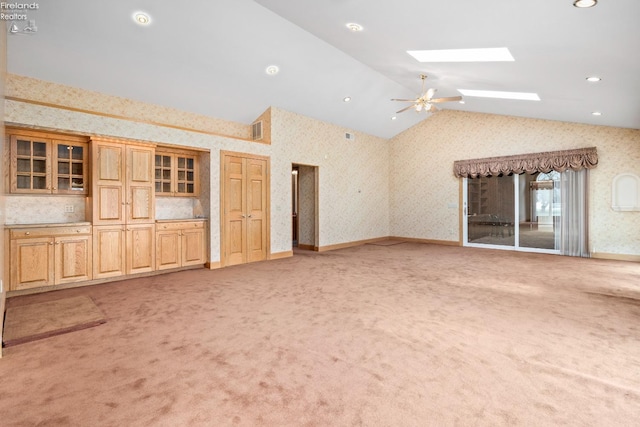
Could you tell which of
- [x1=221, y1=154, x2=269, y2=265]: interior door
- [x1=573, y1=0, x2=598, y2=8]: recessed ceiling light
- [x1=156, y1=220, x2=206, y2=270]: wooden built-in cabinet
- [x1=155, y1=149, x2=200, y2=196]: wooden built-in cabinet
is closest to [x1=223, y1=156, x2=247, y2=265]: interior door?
[x1=221, y1=154, x2=269, y2=265]: interior door

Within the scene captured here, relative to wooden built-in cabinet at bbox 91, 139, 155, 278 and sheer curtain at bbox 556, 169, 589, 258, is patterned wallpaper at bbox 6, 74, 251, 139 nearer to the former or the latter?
wooden built-in cabinet at bbox 91, 139, 155, 278

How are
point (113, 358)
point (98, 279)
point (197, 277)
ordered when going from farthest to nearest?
1. point (197, 277)
2. point (98, 279)
3. point (113, 358)

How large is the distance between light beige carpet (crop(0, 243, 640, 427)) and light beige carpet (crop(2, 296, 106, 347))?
0.15 metres

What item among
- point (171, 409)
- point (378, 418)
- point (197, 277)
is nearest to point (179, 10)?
point (197, 277)

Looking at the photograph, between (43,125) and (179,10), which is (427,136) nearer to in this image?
(179,10)

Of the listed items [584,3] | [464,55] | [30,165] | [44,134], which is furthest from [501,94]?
[30,165]

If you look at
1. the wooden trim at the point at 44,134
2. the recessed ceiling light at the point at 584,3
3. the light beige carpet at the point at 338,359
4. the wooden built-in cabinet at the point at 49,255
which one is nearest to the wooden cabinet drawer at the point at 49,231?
the wooden built-in cabinet at the point at 49,255

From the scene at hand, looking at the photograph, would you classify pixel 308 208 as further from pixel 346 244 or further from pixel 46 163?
pixel 46 163

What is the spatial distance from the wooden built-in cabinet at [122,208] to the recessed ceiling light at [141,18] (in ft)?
5.74

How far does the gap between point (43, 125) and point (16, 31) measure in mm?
1100

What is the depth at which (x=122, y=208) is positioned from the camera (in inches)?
194

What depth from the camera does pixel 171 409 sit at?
6.09 ft

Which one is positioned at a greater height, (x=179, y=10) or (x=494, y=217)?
(x=179, y=10)

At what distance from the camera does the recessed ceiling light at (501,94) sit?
5.60m
